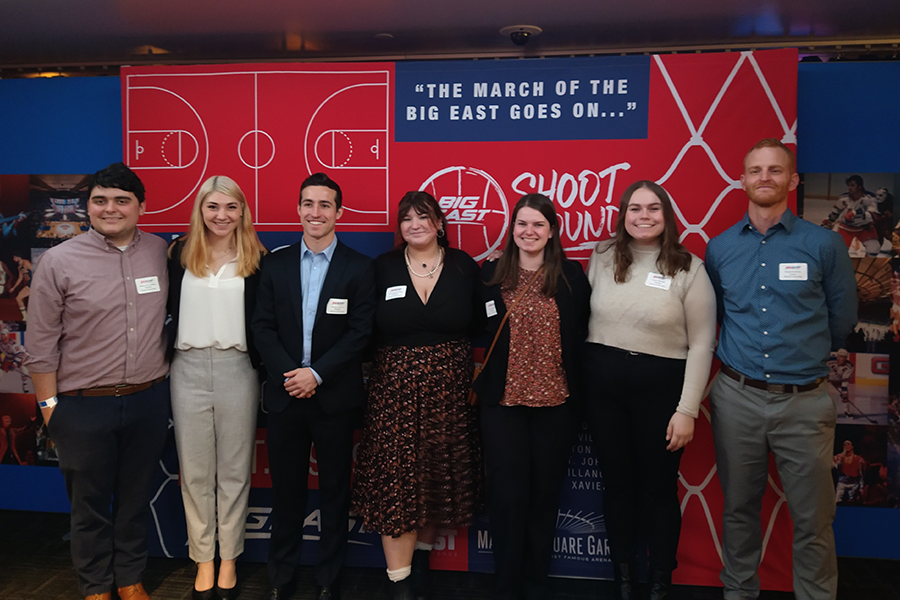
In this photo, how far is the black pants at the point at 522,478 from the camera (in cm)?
264

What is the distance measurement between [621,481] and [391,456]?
1.14 meters

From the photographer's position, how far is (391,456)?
2695 millimetres

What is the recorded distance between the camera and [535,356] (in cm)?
265

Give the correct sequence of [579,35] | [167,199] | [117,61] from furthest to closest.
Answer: [117,61] → [579,35] → [167,199]

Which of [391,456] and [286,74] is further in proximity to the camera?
[286,74]

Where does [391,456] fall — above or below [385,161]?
below

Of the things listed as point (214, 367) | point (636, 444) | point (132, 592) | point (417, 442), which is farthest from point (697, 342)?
point (132, 592)

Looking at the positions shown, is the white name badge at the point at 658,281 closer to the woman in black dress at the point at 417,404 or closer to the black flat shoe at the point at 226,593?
the woman in black dress at the point at 417,404

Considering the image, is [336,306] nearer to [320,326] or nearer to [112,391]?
[320,326]

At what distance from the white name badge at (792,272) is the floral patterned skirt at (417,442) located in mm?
1513

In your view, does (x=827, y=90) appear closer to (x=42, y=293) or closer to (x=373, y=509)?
(x=373, y=509)

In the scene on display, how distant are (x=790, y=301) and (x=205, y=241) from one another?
2.78 meters

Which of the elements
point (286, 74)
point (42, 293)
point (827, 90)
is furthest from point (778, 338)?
point (42, 293)

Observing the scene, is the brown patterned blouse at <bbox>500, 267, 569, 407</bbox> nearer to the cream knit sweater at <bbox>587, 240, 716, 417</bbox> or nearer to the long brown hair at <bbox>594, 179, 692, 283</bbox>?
the cream knit sweater at <bbox>587, 240, 716, 417</bbox>
